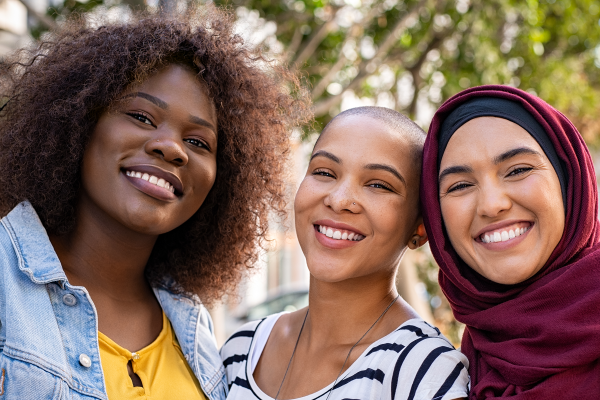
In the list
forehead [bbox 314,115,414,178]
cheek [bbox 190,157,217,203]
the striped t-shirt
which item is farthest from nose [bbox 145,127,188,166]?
the striped t-shirt

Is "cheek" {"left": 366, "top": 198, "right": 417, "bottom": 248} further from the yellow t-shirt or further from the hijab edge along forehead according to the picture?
the yellow t-shirt

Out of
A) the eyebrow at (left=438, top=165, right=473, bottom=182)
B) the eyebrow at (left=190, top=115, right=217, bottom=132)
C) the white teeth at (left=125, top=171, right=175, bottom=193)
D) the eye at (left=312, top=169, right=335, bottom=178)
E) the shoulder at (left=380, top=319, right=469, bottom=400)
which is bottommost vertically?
the shoulder at (left=380, top=319, right=469, bottom=400)

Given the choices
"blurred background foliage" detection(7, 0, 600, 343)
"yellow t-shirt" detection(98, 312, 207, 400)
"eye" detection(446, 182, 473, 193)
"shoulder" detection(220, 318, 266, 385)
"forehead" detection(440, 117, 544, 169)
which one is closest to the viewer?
"forehead" detection(440, 117, 544, 169)

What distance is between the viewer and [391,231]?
99.5 inches

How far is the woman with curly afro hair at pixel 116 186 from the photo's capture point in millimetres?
2347

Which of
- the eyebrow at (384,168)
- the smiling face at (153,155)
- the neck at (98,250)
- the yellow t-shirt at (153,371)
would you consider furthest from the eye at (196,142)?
the yellow t-shirt at (153,371)

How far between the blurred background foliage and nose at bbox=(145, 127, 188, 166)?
2345mm

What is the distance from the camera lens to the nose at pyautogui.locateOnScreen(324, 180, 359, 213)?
2494mm

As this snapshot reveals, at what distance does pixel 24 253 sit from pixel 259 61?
1501 mm

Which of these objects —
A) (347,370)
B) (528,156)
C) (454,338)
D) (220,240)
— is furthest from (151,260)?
(454,338)

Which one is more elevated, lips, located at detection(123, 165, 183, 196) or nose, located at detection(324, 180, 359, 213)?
lips, located at detection(123, 165, 183, 196)

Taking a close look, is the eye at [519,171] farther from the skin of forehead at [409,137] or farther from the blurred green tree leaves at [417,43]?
the blurred green tree leaves at [417,43]

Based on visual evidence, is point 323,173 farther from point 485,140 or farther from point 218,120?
point 485,140

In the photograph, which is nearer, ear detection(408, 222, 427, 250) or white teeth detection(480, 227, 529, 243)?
white teeth detection(480, 227, 529, 243)
